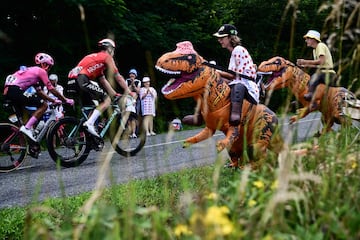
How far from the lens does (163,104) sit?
1845 cm

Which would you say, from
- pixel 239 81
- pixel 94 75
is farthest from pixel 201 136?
pixel 94 75

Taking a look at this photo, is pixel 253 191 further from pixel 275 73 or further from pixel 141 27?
pixel 141 27

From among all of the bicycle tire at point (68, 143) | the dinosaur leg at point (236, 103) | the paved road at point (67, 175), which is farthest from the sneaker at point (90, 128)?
the dinosaur leg at point (236, 103)

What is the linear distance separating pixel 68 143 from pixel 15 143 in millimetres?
818

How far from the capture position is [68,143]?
31.0ft

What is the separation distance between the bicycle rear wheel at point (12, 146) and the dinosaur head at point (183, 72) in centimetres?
434

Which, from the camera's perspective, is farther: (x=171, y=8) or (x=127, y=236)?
(x=171, y=8)

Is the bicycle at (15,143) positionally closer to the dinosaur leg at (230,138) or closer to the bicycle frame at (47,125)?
the bicycle frame at (47,125)

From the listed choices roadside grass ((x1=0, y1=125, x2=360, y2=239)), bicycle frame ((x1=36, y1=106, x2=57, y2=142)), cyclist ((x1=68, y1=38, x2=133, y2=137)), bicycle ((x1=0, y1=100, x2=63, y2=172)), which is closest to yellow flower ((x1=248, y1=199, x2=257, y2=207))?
roadside grass ((x1=0, y1=125, x2=360, y2=239))

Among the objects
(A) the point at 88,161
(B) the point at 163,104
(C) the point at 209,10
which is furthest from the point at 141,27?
(A) the point at 88,161

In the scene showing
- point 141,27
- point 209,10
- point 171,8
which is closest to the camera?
point 141,27

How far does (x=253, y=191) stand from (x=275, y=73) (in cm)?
654

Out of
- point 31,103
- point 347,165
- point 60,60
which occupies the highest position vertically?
point 347,165

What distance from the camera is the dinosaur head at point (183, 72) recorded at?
18.9 feet
